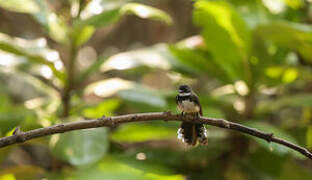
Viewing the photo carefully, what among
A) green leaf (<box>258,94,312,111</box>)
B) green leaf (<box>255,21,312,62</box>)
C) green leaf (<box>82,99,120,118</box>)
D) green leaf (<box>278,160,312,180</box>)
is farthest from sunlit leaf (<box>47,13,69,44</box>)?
green leaf (<box>278,160,312,180</box>)

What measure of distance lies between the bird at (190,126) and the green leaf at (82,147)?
29 cm

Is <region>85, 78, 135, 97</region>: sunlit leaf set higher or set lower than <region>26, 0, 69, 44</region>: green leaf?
lower

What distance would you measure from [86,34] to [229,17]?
547 millimetres

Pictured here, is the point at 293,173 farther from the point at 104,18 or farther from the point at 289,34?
the point at 104,18

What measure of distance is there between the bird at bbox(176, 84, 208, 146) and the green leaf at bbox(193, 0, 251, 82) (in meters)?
0.44

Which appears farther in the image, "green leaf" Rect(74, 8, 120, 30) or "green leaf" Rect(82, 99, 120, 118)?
"green leaf" Rect(82, 99, 120, 118)

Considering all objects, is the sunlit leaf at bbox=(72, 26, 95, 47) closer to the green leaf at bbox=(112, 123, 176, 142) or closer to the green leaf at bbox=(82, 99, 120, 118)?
the green leaf at bbox=(82, 99, 120, 118)

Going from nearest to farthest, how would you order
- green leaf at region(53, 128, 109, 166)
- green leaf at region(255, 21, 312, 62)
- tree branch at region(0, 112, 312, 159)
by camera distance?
1. tree branch at region(0, 112, 312, 159)
2. green leaf at region(53, 128, 109, 166)
3. green leaf at region(255, 21, 312, 62)

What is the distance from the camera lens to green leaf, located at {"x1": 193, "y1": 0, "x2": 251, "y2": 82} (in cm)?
143

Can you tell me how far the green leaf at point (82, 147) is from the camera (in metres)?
1.14

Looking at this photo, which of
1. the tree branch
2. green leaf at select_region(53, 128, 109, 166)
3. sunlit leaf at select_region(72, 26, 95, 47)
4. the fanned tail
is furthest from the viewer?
sunlit leaf at select_region(72, 26, 95, 47)

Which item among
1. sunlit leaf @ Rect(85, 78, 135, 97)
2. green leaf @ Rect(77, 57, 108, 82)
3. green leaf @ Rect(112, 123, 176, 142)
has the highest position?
green leaf @ Rect(77, 57, 108, 82)

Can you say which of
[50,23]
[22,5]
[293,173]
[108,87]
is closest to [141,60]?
[108,87]

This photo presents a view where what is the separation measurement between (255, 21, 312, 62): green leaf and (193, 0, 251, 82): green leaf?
0.26ft
